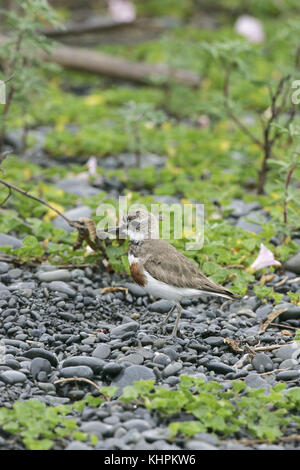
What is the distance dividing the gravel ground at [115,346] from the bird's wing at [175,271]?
1.10ft

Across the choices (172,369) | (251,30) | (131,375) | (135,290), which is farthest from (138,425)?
(251,30)

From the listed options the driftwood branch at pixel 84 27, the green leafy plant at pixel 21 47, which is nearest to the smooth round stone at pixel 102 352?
the green leafy plant at pixel 21 47

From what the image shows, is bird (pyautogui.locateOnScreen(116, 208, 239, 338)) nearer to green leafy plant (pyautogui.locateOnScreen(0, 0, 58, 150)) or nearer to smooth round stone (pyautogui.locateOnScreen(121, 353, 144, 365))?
smooth round stone (pyautogui.locateOnScreen(121, 353, 144, 365))

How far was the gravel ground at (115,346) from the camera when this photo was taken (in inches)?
155

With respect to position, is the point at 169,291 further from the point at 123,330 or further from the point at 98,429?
the point at 98,429

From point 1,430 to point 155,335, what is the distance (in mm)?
1485

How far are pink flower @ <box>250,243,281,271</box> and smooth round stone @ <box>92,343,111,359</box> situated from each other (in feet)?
5.60

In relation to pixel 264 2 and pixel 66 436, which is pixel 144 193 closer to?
pixel 66 436

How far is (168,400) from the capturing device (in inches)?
155

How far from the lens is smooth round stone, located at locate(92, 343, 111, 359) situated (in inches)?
181

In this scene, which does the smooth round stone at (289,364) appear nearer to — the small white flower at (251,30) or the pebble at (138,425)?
the pebble at (138,425)

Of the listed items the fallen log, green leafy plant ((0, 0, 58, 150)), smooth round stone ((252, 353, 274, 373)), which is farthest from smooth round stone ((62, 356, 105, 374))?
the fallen log

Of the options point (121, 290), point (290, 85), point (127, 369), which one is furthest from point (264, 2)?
point (127, 369)

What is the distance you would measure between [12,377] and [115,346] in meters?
0.76
